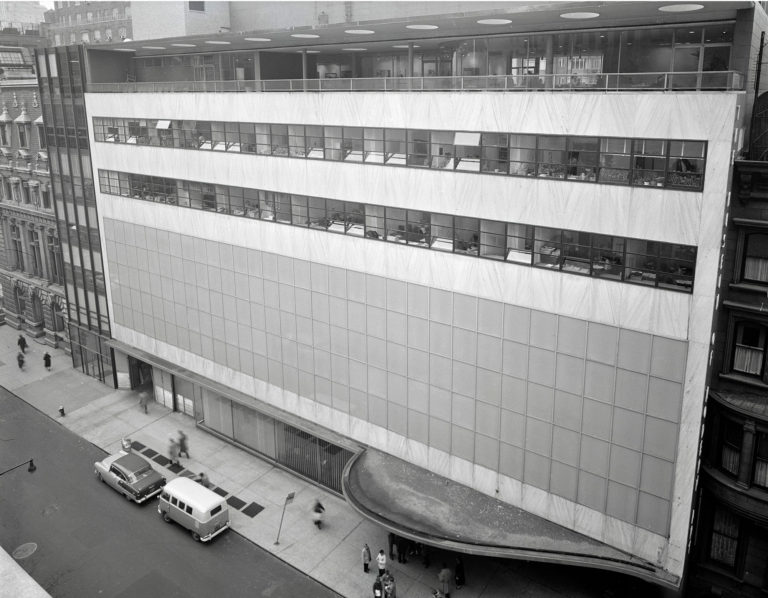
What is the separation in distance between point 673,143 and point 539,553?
49.9 ft

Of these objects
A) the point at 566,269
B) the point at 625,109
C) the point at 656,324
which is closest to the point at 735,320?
the point at 656,324

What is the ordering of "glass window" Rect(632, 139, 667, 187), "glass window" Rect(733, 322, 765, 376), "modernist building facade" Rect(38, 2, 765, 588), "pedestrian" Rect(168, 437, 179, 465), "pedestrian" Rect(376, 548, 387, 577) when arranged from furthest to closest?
1. "pedestrian" Rect(168, 437, 179, 465)
2. "pedestrian" Rect(376, 548, 387, 577)
3. "glass window" Rect(733, 322, 765, 376)
4. "modernist building facade" Rect(38, 2, 765, 588)
5. "glass window" Rect(632, 139, 667, 187)

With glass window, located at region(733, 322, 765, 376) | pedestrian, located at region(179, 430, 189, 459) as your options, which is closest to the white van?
pedestrian, located at region(179, 430, 189, 459)

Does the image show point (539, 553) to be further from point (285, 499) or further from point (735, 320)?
point (285, 499)

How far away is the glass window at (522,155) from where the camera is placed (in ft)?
81.5

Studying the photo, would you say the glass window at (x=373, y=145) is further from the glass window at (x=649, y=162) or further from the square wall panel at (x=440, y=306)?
the glass window at (x=649, y=162)

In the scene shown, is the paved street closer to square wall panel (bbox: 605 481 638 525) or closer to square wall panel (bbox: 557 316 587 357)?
square wall panel (bbox: 605 481 638 525)

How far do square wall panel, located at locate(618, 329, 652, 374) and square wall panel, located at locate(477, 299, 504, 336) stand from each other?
A: 4735mm

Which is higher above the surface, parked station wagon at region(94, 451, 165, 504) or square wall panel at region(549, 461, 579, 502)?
square wall panel at region(549, 461, 579, 502)

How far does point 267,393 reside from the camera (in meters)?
37.3

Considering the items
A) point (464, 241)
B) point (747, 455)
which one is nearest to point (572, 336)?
point (464, 241)

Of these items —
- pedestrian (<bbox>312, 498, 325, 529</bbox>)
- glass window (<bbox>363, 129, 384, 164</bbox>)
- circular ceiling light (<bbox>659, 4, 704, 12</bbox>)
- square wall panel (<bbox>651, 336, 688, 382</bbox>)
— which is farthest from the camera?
pedestrian (<bbox>312, 498, 325, 529</bbox>)

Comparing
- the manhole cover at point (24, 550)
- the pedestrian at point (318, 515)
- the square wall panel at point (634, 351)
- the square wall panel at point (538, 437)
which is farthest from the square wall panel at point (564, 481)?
the manhole cover at point (24, 550)

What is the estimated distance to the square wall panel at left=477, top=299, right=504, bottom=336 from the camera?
26.5 meters
